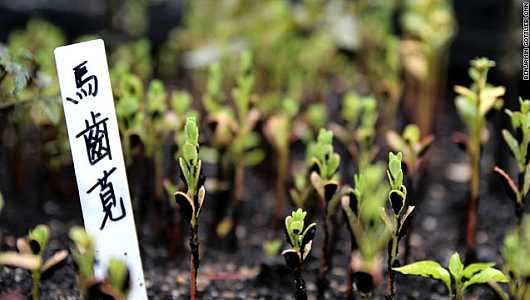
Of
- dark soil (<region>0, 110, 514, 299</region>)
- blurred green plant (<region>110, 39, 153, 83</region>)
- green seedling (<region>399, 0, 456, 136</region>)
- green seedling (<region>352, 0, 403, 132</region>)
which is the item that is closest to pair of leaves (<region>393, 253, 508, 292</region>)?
dark soil (<region>0, 110, 514, 299</region>)

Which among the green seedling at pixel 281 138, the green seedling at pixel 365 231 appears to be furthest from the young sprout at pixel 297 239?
the green seedling at pixel 281 138

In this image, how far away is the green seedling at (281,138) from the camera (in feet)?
6.53

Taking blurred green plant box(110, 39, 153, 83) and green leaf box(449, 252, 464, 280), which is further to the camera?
blurred green plant box(110, 39, 153, 83)

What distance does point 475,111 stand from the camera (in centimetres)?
180

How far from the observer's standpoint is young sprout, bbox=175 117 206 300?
4.64 feet

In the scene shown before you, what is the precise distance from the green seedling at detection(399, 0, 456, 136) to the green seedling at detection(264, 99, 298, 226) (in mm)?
582

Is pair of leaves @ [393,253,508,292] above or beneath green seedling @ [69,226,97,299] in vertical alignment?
beneath

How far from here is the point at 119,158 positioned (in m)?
1.49

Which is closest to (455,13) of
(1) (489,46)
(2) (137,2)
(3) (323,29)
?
(1) (489,46)

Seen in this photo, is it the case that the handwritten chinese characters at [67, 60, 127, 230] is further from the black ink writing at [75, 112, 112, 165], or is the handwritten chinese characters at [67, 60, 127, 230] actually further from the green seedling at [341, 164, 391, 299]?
the green seedling at [341, 164, 391, 299]

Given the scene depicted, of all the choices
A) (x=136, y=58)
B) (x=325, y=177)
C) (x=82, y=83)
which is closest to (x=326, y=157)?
(x=325, y=177)

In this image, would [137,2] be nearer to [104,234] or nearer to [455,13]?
[455,13]

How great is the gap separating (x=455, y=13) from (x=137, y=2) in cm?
156

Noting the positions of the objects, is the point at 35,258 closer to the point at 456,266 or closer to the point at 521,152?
the point at 456,266
